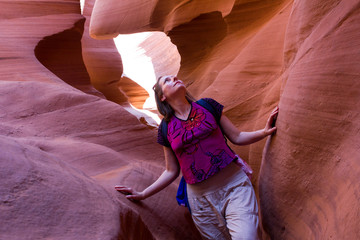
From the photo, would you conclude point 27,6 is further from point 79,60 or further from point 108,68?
point 108,68

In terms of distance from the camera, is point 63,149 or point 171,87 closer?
point 171,87

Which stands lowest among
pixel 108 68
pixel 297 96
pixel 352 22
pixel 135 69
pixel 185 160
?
pixel 135 69

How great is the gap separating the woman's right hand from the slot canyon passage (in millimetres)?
74

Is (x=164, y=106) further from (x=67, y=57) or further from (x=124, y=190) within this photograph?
(x=67, y=57)

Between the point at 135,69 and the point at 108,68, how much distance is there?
4.35m

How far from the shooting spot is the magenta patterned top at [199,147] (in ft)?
7.71

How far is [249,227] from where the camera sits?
217 centimetres

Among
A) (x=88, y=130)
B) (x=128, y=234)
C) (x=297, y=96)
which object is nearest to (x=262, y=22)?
(x=88, y=130)

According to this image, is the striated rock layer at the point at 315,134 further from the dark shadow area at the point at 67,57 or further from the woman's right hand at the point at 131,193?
the dark shadow area at the point at 67,57

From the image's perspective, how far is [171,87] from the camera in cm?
249

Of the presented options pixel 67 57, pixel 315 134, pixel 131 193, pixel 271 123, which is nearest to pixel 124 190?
pixel 131 193

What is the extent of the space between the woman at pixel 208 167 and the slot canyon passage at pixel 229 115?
280mm

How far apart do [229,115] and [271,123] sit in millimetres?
1860

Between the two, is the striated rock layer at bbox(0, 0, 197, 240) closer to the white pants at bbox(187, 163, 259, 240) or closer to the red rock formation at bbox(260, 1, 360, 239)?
the white pants at bbox(187, 163, 259, 240)
